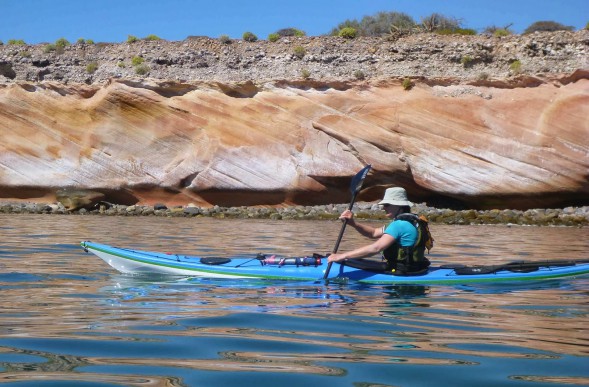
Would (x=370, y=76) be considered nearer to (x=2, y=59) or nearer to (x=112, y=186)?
(x=112, y=186)

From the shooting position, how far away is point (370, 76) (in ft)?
88.8

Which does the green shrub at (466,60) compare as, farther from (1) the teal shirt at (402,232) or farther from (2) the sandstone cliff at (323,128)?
(1) the teal shirt at (402,232)

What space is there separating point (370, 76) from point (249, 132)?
4.60 metres

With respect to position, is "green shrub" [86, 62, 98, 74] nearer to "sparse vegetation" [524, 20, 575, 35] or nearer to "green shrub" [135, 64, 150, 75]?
"green shrub" [135, 64, 150, 75]

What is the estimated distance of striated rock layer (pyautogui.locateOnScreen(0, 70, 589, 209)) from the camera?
23.7 metres

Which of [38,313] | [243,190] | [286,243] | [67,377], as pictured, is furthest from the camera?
[243,190]

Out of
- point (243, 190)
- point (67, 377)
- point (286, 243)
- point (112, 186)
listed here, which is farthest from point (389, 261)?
point (112, 186)

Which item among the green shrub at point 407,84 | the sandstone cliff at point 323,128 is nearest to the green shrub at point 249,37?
the sandstone cliff at point 323,128

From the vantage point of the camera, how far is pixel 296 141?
25.4 m

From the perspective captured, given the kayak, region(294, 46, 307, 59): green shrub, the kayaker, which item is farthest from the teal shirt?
region(294, 46, 307, 59): green shrub

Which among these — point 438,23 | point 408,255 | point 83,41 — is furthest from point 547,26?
point 408,255

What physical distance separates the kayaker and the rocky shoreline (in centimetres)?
1323

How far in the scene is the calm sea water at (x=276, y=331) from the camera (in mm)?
3951

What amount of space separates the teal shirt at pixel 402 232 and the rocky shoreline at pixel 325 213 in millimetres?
13377
